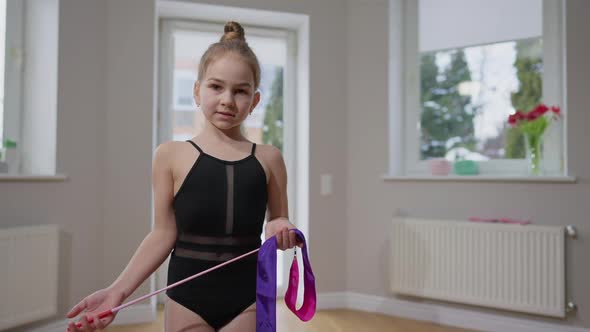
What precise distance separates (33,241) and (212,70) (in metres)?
1.87

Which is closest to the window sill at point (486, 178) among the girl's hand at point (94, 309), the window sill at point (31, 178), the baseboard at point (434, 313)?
the baseboard at point (434, 313)

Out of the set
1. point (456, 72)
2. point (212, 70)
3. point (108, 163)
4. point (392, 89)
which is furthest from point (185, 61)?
point (212, 70)

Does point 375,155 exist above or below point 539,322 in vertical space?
above

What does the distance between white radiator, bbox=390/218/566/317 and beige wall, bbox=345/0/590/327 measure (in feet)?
0.40

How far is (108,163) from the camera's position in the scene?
286cm

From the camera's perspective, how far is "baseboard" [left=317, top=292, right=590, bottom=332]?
2629 mm

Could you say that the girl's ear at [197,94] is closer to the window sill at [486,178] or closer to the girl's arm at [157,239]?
the girl's arm at [157,239]

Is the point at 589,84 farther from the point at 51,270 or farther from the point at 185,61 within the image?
the point at 51,270

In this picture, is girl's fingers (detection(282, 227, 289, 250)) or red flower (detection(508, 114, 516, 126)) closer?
girl's fingers (detection(282, 227, 289, 250))

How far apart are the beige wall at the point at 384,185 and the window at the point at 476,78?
0.65 ft

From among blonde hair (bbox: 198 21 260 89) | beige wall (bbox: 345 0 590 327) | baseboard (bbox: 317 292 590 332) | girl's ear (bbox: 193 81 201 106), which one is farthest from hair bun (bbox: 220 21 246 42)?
baseboard (bbox: 317 292 590 332)

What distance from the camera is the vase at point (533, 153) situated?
2.73 metres

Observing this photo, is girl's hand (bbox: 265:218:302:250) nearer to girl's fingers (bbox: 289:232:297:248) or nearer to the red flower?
girl's fingers (bbox: 289:232:297:248)

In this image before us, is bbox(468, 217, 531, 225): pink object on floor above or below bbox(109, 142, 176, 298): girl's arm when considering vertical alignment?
below
